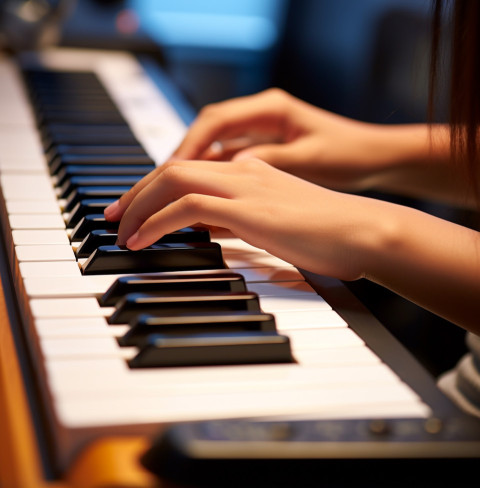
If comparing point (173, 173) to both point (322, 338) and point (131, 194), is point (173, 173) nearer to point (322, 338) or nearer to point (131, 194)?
point (131, 194)

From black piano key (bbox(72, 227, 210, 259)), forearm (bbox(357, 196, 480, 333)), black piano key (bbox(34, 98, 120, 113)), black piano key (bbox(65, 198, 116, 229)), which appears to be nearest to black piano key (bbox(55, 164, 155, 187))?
black piano key (bbox(65, 198, 116, 229))

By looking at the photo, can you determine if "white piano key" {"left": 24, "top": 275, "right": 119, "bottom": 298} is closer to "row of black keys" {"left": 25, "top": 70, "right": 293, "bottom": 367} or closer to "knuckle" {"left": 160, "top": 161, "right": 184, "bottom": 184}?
"row of black keys" {"left": 25, "top": 70, "right": 293, "bottom": 367}

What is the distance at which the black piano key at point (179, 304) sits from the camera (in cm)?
72

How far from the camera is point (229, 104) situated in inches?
48.7

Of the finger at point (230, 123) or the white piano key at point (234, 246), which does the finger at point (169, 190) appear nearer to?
the white piano key at point (234, 246)

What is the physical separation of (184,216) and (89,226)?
0.51 ft

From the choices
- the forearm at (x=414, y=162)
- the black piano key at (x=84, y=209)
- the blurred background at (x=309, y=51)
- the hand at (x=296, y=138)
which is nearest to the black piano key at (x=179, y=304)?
the black piano key at (x=84, y=209)

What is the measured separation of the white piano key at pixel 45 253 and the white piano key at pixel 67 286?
0.17 feet

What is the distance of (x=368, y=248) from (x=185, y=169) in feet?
0.71

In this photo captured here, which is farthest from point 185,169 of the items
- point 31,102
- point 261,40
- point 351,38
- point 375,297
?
point 261,40

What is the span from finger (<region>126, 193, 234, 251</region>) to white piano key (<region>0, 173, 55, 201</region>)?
0.84 ft

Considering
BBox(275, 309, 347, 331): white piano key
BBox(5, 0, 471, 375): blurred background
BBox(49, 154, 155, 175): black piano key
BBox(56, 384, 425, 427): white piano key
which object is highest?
BBox(5, 0, 471, 375): blurred background

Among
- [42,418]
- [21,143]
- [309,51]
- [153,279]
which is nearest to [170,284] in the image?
[153,279]

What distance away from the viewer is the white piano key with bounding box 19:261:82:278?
0.80 m
